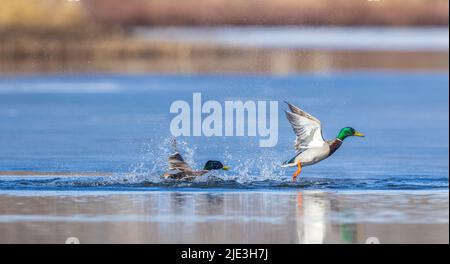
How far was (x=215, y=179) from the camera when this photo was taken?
1134 cm

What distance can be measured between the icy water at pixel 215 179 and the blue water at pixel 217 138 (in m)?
0.02

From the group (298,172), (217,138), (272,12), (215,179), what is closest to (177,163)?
(215,179)

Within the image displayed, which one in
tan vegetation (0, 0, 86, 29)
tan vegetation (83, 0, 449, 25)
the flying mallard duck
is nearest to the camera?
the flying mallard duck

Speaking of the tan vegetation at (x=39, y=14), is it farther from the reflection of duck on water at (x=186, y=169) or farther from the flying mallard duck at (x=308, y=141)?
the flying mallard duck at (x=308, y=141)

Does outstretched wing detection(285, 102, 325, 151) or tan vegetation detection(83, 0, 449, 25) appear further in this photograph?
tan vegetation detection(83, 0, 449, 25)

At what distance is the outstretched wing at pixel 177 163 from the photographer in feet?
36.9

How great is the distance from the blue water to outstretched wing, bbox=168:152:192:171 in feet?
0.48

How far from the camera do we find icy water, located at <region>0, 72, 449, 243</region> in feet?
29.6

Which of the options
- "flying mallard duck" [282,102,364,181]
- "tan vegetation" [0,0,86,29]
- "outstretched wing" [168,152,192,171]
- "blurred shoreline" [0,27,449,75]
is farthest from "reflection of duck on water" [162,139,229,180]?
"tan vegetation" [0,0,86,29]

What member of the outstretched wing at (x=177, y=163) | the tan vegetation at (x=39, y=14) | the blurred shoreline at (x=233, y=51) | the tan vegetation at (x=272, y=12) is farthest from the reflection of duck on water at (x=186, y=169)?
Result: the tan vegetation at (x=272, y=12)

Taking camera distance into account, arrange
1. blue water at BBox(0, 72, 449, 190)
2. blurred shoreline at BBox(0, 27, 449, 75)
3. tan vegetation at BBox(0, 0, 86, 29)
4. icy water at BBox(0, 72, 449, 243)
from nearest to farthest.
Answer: icy water at BBox(0, 72, 449, 243)
blue water at BBox(0, 72, 449, 190)
blurred shoreline at BBox(0, 27, 449, 75)
tan vegetation at BBox(0, 0, 86, 29)

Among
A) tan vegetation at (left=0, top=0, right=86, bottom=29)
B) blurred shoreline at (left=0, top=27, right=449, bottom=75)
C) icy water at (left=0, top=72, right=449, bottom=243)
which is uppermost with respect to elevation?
tan vegetation at (left=0, top=0, right=86, bottom=29)

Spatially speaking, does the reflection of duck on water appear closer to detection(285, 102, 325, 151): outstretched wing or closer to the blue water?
the blue water
